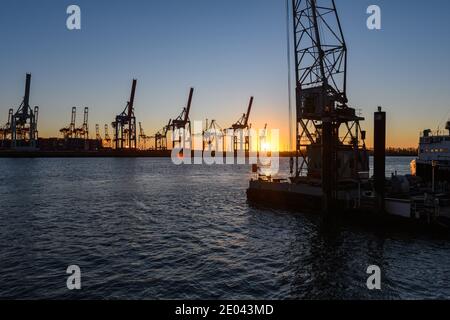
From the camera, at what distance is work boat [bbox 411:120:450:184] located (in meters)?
47.7

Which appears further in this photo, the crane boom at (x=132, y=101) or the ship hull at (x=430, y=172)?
the crane boom at (x=132, y=101)

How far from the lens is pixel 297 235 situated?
25094 millimetres

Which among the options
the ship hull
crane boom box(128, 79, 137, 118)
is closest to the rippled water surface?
the ship hull

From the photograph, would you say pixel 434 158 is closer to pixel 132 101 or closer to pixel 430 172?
pixel 430 172

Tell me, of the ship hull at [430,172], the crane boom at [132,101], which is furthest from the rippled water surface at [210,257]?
the crane boom at [132,101]

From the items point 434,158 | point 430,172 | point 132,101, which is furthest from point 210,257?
point 132,101

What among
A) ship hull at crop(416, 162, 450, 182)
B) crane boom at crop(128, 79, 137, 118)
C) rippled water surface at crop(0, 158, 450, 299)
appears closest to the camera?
rippled water surface at crop(0, 158, 450, 299)

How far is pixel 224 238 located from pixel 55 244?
1161cm

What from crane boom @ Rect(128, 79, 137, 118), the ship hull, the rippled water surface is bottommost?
the rippled water surface

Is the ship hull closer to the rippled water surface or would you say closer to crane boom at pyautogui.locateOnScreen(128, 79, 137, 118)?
the rippled water surface

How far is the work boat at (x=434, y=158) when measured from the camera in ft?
156

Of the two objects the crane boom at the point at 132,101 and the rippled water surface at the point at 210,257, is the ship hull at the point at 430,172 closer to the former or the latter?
the rippled water surface at the point at 210,257
